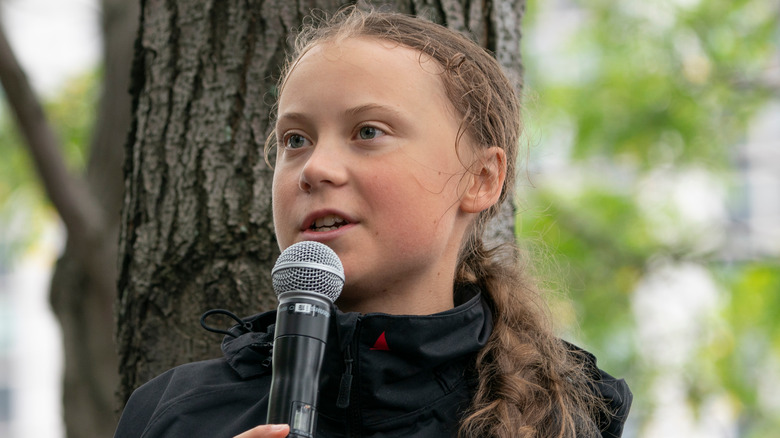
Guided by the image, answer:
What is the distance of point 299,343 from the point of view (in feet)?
5.36

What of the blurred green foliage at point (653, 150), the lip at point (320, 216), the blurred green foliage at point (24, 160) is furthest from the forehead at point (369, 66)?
the blurred green foliage at point (24, 160)

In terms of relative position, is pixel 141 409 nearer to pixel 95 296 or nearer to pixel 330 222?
pixel 330 222

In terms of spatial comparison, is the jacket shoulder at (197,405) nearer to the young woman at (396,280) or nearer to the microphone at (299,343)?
the young woman at (396,280)

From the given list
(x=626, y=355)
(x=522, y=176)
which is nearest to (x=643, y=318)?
(x=626, y=355)

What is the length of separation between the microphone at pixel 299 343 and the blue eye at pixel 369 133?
417 millimetres

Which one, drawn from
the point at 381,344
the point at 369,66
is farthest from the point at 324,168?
the point at 381,344

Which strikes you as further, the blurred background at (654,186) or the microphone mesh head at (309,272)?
the blurred background at (654,186)

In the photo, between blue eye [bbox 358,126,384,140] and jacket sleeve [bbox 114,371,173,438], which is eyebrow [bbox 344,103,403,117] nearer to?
blue eye [bbox 358,126,384,140]

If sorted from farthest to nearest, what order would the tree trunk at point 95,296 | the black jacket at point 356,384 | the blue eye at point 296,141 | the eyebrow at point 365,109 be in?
the tree trunk at point 95,296
the blue eye at point 296,141
the eyebrow at point 365,109
the black jacket at point 356,384

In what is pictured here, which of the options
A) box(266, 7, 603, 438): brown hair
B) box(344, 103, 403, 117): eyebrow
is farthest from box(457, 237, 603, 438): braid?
box(344, 103, 403, 117): eyebrow

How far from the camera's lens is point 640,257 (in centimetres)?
866

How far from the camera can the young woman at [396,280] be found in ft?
6.48

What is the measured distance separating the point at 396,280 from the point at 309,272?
16.0 inches

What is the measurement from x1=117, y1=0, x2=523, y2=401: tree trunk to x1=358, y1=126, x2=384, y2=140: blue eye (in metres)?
0.76
